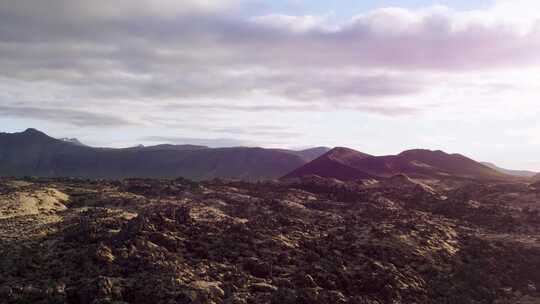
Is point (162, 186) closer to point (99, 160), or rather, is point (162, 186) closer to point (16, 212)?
point (16, 212)

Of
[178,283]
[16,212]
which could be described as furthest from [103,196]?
[178,283]

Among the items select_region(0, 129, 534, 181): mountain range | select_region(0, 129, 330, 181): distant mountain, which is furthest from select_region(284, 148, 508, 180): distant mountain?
select_region(0, 129, 330, 181): distant mountain

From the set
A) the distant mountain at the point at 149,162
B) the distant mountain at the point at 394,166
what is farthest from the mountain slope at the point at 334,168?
the distant mountain at the point at 149,162

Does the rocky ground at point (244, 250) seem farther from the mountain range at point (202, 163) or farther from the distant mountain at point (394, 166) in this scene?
the mountain range at point (202, 163)

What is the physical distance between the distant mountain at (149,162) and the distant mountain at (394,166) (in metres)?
40.7

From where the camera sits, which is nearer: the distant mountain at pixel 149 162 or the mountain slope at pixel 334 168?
the mountain slope at pixel 334 168

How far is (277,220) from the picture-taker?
28469mm

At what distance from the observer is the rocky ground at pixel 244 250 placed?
17.3 metres

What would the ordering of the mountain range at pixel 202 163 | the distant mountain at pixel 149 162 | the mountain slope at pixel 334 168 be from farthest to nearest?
the distant mountain at pixel 149 162, the mountain range at pixel 202 163, the mountain slope at pixel 334 168

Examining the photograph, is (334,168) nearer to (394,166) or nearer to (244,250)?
(394,166)

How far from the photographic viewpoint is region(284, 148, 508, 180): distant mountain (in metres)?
79.7

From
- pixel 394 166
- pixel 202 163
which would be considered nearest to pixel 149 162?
pixel 202 163

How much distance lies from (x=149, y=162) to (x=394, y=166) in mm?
106164

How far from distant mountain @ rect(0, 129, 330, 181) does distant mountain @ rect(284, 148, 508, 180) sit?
40736mm
